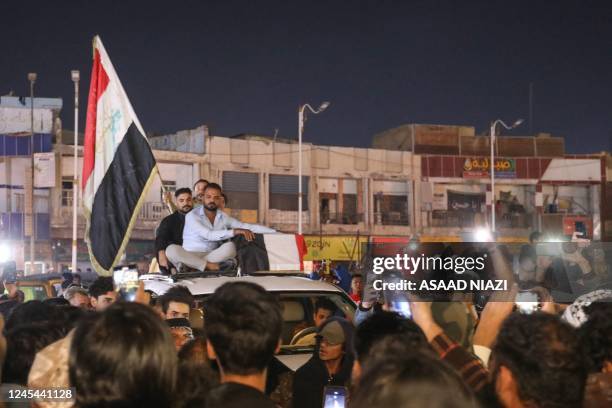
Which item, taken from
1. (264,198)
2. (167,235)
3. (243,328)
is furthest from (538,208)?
(243,328)

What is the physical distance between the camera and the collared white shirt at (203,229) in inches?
304

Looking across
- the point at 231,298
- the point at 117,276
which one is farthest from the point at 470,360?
the point at 117,276

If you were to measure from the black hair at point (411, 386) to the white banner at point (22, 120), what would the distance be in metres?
38.1

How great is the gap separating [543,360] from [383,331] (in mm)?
815

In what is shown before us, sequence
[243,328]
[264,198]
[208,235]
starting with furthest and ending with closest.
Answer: [264,198]
[208,235]
[243,328]

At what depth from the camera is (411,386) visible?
1805 millimetres

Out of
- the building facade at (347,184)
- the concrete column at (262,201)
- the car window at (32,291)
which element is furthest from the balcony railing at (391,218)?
the car window at (32,291)

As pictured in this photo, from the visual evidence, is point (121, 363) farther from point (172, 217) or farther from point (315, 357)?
point (172, 217)

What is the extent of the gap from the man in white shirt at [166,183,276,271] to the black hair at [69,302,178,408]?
16.4ft

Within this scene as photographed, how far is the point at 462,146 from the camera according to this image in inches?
1898

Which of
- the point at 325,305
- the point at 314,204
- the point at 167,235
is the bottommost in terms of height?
the point at 325,305

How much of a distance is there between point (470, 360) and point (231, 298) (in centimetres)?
103

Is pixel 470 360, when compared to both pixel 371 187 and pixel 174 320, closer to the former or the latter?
pixel 174 320

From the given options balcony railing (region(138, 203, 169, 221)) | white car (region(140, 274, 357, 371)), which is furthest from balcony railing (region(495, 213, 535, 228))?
white car (region(140, 274, 357, 371))
